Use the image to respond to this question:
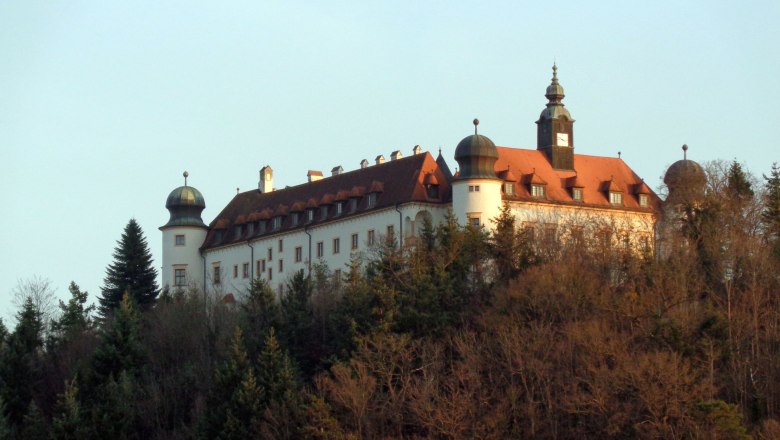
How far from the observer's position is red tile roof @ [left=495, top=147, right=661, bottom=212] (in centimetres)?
9369

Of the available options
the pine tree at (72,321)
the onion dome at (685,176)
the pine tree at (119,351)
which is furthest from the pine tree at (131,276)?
the onion dome at (685,176)

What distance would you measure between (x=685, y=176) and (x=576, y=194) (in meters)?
5.90

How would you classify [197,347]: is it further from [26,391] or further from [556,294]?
[556,294]

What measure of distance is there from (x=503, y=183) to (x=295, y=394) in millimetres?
23701

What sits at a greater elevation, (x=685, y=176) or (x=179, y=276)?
(x=685, y=176)

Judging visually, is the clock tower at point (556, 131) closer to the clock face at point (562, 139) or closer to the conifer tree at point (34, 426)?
the clock face at point (562, 139)

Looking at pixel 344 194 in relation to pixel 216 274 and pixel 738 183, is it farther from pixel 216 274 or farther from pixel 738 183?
pixel 738 183

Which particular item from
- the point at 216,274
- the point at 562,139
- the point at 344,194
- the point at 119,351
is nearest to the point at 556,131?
the point at 562,139

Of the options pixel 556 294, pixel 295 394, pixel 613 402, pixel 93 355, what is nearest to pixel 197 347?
pixel 93 355

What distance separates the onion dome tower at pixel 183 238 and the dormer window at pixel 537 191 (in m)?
22.3

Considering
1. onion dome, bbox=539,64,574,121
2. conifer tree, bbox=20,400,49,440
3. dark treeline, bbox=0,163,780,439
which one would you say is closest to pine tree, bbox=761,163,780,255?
dark treeline, bbox=0,163,780,439

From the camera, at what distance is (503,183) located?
91562 mm

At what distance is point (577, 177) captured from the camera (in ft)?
315

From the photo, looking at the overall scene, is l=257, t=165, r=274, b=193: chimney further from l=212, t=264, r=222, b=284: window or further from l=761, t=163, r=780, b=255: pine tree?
l=761, t=163, r=780, b=255: pine tree
